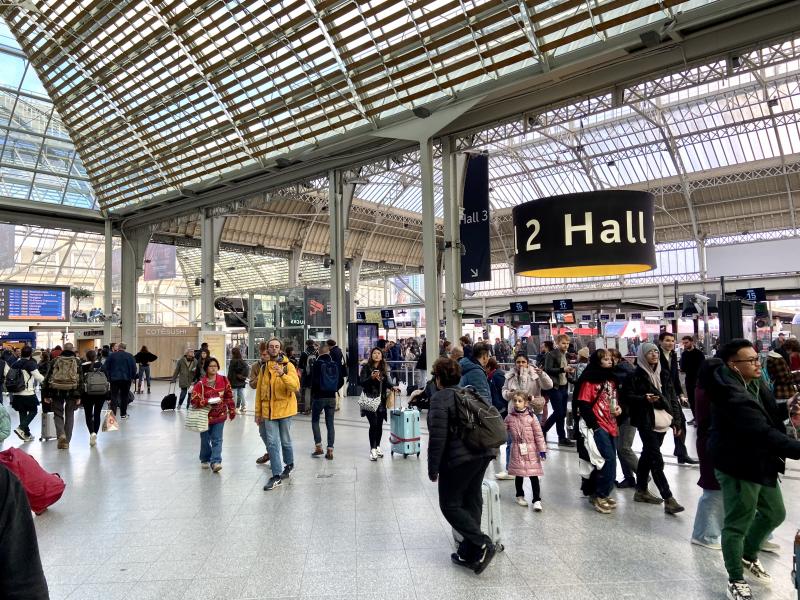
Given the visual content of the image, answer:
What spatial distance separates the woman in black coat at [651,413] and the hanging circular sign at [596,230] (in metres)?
2.13

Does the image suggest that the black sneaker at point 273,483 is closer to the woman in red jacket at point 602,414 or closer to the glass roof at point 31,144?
the woman in red jacket at point 602,414

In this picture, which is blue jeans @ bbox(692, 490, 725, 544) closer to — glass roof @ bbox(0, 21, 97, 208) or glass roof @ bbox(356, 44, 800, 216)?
glass roof @ bbox(356, 44, 800, 216)

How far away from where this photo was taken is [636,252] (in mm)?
7324

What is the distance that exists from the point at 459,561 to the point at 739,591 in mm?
1719

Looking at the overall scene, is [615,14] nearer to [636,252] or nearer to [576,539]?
[636,252]

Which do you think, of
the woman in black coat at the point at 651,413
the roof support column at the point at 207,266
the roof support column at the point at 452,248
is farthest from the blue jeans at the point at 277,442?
the roof support column at the point at 207,266

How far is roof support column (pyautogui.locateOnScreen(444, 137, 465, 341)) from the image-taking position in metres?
13.0

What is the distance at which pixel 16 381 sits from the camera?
9125mm

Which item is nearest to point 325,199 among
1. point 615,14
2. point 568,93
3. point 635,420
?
point 568,93

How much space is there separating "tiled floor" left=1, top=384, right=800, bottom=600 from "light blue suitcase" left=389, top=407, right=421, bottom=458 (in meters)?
0.47

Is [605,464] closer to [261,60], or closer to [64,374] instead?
[64,374]

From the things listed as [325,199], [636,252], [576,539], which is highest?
[325,199]

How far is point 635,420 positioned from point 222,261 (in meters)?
43.3

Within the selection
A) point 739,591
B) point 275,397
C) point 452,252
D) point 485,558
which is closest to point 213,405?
point 275,397
